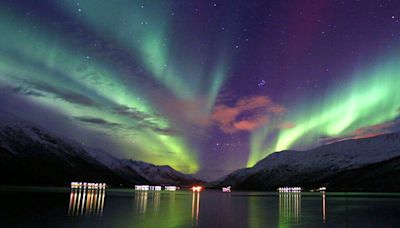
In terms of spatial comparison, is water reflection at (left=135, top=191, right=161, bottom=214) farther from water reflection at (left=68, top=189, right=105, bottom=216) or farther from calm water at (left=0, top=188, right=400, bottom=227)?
water reflection at (left=68, top=189, right=105, bottom=216)

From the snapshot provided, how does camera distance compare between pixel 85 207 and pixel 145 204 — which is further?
pixel 145 204

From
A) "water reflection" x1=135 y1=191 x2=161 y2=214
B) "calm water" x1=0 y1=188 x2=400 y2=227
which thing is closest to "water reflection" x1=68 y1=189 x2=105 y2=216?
"calm water" x1=0 y1=188 x2=400 y2=227

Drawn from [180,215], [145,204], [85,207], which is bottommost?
[145,204]

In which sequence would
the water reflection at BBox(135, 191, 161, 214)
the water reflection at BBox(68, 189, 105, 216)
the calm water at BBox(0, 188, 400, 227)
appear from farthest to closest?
the water reflection at BBox(135, 191, 161, 214) → the water reflection at BBox(68, 189, 105, 216) → the calm water at BBox(0, 188, 400, 227)

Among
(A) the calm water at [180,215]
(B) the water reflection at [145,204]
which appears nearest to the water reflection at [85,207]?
(A) the calm water at [180,215]

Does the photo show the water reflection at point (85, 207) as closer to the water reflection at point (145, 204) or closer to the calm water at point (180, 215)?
the calm water at point (180, 215)

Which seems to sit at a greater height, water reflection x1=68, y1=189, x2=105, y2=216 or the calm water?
the calm water

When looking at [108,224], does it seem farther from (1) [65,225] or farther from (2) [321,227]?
(2) [321,227]

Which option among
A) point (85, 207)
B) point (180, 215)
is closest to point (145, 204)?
point (85, 207)

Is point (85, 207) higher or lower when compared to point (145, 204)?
higher

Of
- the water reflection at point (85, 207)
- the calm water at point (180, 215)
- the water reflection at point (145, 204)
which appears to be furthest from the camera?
the water reflection at point (145, 204)

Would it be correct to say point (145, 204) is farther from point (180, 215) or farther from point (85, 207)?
point (180, 215)

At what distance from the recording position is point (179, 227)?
35.9 meters

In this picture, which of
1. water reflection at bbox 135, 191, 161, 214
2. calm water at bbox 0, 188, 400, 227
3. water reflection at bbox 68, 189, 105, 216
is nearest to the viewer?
calm water at bbox 0, 188, 400, 227
